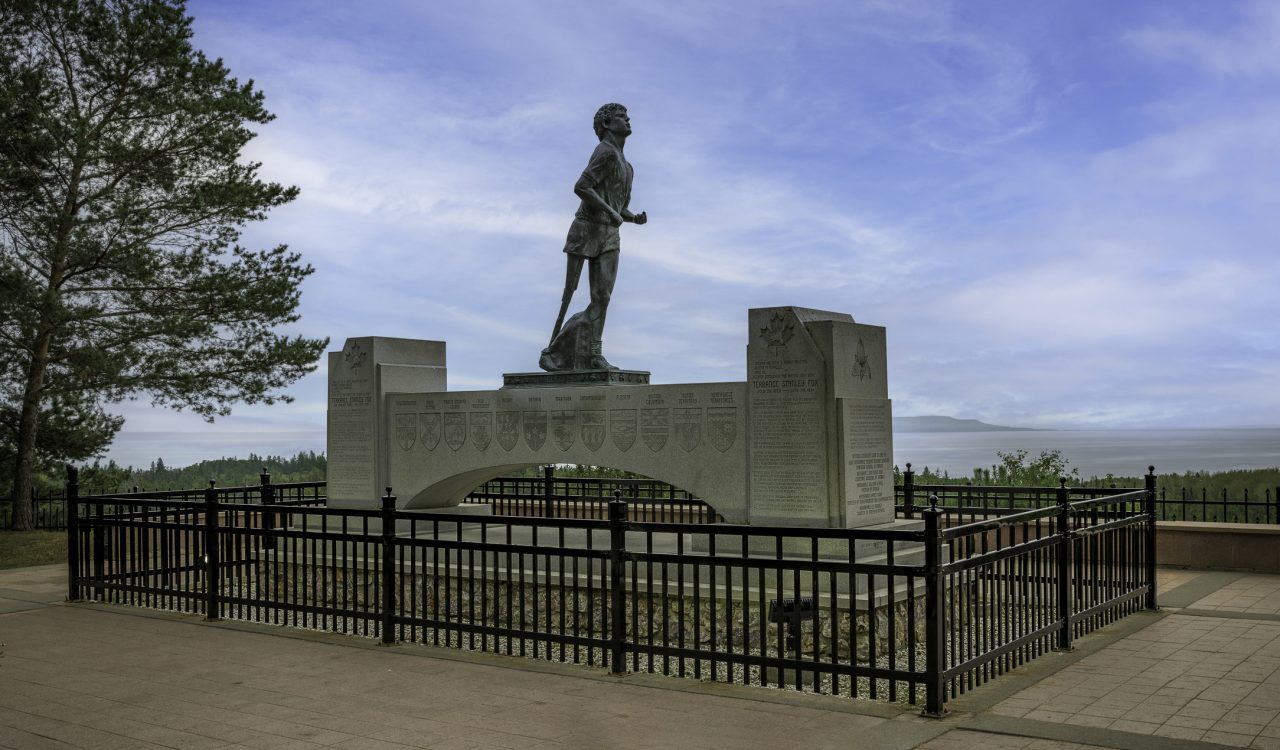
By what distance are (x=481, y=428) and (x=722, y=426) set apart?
11.2 feet

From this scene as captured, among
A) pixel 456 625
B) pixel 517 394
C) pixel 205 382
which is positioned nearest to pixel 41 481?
pixel 205 382

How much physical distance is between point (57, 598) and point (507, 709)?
25.9ft

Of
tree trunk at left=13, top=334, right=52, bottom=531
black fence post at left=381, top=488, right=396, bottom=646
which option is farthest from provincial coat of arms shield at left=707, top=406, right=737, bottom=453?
tree trunk at left=13, top=334, right=52, bottom=531

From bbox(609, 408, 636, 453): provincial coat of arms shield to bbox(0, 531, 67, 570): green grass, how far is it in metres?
10.2

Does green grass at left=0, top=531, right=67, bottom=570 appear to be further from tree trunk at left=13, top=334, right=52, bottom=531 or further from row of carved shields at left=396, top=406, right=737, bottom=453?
row of carved shields at left=396, top=406, right=737, bottom=453

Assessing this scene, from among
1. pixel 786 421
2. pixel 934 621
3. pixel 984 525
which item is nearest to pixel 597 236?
pixel 786 421

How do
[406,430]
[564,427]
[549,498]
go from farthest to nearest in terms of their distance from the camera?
[549,498] < [406,430] < [564,427]

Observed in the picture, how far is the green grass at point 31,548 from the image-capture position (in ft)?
56.1

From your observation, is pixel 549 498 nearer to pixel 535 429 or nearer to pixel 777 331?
pixel 535 429

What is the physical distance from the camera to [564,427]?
12312mm

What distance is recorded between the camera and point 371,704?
7105 mm

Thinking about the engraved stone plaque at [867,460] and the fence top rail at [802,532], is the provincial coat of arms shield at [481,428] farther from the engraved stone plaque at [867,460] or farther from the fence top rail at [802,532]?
the fence top rail at [802,532]

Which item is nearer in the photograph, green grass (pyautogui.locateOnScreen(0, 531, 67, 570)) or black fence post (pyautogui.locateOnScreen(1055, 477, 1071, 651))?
black fence post (pyautogui.locateOnScreen(1055, 477, 1071, 651))

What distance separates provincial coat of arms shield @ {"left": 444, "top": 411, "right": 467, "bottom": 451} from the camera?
13.2 metres
